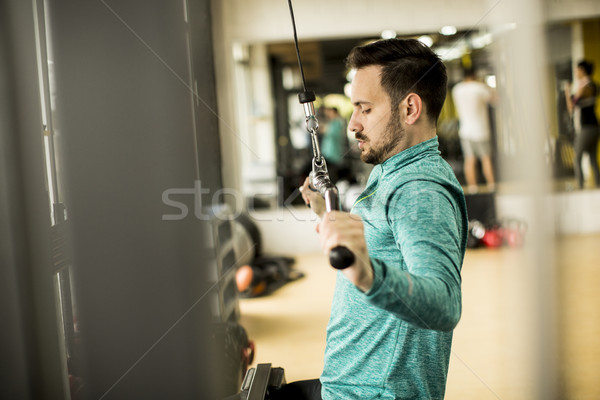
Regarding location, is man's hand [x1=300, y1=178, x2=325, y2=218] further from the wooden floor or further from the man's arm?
the wooden floor

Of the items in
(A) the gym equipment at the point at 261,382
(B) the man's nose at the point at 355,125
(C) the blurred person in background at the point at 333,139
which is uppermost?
(C) the blurred person in background at the point at 333,139

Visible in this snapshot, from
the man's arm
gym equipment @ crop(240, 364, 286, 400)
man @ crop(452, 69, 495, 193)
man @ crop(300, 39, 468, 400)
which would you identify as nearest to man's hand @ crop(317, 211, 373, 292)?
the man's arm

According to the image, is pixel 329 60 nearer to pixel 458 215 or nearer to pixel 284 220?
pixel 284 220

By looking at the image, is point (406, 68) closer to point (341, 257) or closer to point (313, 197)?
point (313, 197)

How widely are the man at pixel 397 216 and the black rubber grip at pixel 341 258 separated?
14 centimetres

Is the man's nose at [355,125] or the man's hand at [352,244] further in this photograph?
the man's nose at [355,125]

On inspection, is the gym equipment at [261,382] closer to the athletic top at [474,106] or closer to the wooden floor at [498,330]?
the wooden floor at [498,330]

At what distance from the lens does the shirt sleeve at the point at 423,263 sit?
615mm

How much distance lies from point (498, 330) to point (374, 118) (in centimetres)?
221

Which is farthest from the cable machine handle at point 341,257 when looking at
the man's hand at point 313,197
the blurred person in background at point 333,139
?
the blurred person in background at point 333,139

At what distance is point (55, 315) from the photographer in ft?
3.24

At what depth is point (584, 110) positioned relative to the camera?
4.50 meters

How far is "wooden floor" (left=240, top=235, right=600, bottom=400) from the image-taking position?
148 cm

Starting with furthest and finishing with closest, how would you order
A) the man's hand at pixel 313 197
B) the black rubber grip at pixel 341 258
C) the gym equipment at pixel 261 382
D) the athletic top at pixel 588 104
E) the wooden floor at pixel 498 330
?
the athletic top at pixel 588 104
the wooden floor at pixel 498 330
the gym equipment at pixel 261 382
the man's hand at pixel 313 197
the black rubber grip at pixel 341 258
